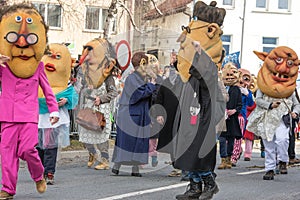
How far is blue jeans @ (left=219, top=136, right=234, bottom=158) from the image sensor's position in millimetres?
14211

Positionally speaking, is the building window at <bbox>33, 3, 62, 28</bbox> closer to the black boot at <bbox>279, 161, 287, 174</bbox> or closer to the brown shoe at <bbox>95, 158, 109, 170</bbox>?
the brown shoe at <bbox>95, 158, 109, 170</bbox>

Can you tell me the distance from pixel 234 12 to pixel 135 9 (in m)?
13.5

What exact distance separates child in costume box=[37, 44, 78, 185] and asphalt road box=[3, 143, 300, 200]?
42 cm

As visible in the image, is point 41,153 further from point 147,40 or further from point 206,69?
point 147,40

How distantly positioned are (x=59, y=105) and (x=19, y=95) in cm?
200

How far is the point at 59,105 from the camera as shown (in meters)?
11.1

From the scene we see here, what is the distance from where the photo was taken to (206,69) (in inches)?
372

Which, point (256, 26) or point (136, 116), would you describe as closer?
point (136, 116)

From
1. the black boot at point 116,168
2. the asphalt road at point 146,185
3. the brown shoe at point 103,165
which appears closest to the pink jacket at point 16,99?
the asphalt road at point 146,185

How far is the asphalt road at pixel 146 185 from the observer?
991 centimetres

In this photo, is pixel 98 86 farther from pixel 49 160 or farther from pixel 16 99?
pixel 16 99

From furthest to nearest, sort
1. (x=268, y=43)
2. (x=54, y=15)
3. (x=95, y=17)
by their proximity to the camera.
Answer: (x=54, y=15) < (x=95, y=17) < (x=268, y=43)

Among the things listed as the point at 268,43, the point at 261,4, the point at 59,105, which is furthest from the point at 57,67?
the point at 261,4

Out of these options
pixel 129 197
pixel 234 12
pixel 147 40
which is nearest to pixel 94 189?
pixel 129 197
